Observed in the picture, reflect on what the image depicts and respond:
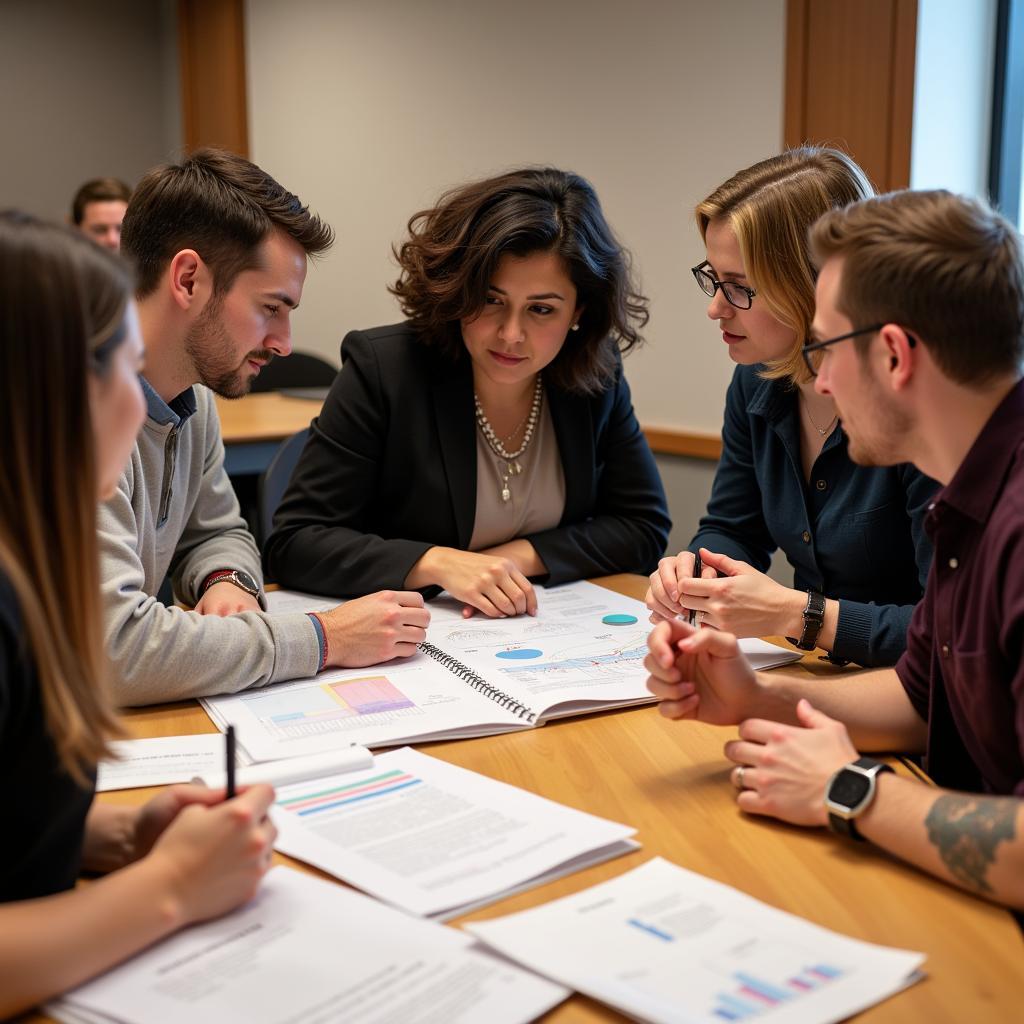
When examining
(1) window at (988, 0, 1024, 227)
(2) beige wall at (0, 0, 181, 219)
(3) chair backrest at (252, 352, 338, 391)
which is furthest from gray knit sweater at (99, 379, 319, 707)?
(2) beige wall at (0, 0, 181, 219)

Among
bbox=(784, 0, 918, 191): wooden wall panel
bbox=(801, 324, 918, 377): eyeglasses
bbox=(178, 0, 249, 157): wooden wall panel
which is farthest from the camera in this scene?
bbox=(178, 0, 249, 157): wooden wall panel

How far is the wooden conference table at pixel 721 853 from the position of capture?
0.90m

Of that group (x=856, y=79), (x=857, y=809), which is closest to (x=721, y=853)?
(x=857, y=809)

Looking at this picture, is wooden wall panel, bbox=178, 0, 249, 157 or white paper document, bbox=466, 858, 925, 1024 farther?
wooden wall panel, bbox=178, 0, 249, 157

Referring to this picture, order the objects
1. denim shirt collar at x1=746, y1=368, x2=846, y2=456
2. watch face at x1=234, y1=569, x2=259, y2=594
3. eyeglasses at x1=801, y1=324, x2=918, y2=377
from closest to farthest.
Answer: eyeglasses at x1=801, y1=324, x2=918, y2=377 → watch face at x1=234, y1=569, x2=259, y2=594 → denim shirt collar at x1=746, y1=368, x2=846, y2=456

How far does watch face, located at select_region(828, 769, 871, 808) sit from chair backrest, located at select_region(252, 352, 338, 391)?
3.99 meters

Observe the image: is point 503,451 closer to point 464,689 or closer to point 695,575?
point 695,575

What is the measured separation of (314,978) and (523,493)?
1.48 m

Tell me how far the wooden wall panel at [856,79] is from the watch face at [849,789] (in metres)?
2.30

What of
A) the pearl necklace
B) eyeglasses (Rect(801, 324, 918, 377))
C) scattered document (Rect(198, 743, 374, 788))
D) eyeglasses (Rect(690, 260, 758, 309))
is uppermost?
eyeglasses (Rect(690, 260, 758, 309))

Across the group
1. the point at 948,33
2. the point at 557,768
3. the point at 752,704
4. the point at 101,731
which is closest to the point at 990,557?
the point at 752,704

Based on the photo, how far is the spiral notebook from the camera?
1.38 m

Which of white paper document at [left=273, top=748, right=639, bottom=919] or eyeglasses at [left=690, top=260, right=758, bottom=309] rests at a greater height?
eyeglasses at [left=690, top=260, right=758, bottom=309]

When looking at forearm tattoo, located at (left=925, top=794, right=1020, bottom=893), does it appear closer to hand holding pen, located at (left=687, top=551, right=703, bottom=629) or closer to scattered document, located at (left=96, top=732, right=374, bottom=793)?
Answer: scattered document, located at (left=96, top=732, right=374, bottom=793)
